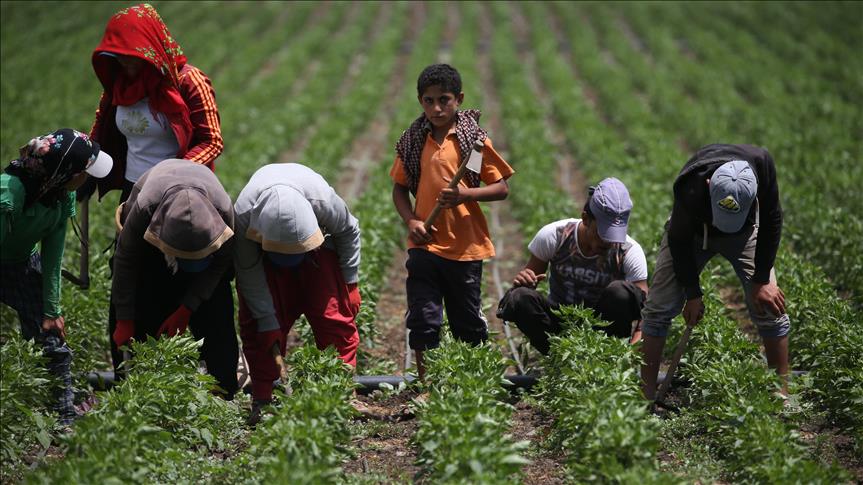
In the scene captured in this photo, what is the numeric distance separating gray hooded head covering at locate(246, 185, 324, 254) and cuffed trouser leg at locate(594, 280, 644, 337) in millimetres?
1609

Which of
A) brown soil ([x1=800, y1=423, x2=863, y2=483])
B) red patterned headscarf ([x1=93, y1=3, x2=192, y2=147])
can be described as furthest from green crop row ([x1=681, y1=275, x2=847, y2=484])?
red patterned headscarf ([x1=93, y1=3, x2=192, y2=147])

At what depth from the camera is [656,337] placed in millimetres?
5199

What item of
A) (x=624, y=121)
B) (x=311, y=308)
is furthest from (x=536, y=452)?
(x=624, y=121)

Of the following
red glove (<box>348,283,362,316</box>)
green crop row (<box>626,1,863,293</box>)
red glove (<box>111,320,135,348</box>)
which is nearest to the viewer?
red glove (<box>111,320,135,348</box>)

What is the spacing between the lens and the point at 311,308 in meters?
4.98

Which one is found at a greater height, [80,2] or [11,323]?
[80,2]

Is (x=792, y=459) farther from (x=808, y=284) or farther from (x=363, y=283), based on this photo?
(x=363, y=283)

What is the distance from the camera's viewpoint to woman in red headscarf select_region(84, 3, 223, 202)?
490cm

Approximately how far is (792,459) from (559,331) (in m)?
1.73

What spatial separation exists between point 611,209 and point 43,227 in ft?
8.87

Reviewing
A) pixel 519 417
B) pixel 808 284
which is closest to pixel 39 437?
pixel 519 417

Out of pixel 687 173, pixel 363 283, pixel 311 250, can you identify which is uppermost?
pixel 687 173

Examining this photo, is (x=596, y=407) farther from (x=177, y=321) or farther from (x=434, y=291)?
(x=177, y=321)

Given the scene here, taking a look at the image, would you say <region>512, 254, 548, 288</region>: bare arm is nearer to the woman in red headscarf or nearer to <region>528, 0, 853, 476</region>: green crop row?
the woman in red headscarf
